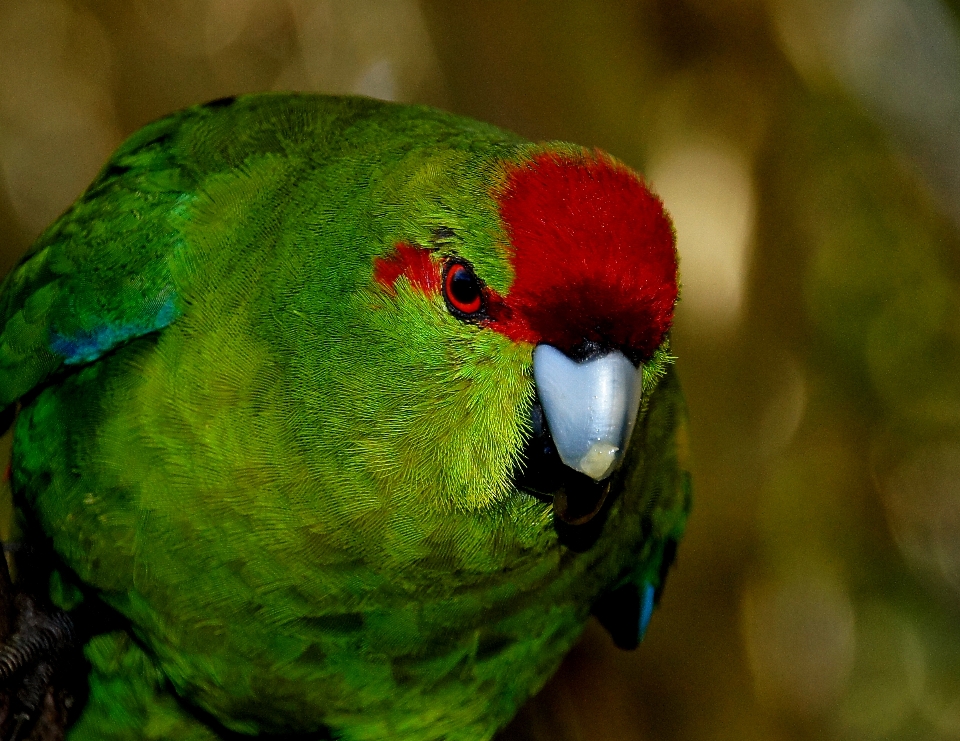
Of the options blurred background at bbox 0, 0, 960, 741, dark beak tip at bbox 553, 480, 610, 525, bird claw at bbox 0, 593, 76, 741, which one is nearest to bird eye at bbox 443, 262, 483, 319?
dark beak tip at bbox 553, 480, 610, 525

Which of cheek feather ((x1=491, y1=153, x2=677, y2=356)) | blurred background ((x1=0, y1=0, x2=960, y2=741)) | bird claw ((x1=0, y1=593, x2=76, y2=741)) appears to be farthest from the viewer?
blurred background ((x1=0, y1=0, x2=960, y2=741))

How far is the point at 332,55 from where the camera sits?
369cm

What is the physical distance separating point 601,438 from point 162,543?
764 millimetres

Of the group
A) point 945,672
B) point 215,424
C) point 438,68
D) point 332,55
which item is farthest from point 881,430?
point 215,424

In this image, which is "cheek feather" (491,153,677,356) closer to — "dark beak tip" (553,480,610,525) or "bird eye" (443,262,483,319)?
"bird eye" (443,262,483,319)

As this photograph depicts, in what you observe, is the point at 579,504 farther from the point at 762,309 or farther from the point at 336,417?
the point at 762,309

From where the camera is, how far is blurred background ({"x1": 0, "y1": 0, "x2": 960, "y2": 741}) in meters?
3.38

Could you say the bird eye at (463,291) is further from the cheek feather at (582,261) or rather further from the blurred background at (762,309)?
the blurred background at (762,309)

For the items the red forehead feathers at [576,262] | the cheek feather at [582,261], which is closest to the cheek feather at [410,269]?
the red forehead feathers at [576,262]

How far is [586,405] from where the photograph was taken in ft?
4.50

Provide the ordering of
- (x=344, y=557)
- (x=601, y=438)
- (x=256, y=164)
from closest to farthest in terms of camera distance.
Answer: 1. (x=601, y=438)
2. (x=344, y=557)
3. (x=256, y=164)

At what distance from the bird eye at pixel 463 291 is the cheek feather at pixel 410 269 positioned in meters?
0.02

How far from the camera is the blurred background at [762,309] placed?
3381mm

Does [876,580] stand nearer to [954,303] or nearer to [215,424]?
[954,303]
